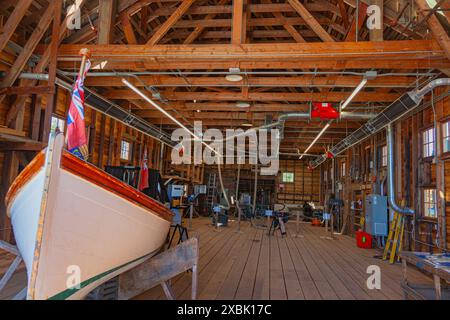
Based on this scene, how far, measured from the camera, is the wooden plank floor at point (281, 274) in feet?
12.4

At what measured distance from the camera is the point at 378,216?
23.2 feet

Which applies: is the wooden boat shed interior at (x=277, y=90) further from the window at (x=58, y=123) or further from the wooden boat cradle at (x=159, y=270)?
the wooden boat cradle at (x=159, y=270)

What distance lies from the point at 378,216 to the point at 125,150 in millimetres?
7896

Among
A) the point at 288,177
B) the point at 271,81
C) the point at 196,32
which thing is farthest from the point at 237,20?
the point at 288,177

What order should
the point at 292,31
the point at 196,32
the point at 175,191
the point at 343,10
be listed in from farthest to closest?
the point at 175,191, the point at 196,32, the point at 292,31, the point at 343,10

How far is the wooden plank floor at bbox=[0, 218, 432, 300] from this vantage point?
149 inches

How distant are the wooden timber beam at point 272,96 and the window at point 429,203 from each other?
2195mm

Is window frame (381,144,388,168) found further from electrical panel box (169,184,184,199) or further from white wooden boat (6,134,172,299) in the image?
electrical panel box (169,184,184,199)

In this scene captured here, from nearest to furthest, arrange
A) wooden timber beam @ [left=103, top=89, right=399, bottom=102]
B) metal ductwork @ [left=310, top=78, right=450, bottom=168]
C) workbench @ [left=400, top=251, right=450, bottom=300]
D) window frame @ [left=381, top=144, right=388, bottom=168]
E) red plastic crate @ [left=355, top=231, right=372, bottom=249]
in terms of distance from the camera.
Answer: workbench @ [left=400, top=251, right=450, bottom=300], metal ductwork @ [left=310, top=78, right=450, bottom=168], wooden timber beam @ [left=103, top=89, right=399, bottom=102], red plastic crate @ [left=355, top=231, right=372, bottom=249], window frame @ [left=381, top=144, right=388, bottom=168]

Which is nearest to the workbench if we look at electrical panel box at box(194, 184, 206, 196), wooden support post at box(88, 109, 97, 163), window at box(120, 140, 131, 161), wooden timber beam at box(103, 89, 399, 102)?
wooden timber beam at box(103, 89, 399, 102)

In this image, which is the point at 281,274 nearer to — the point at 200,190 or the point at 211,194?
the point at 200,190

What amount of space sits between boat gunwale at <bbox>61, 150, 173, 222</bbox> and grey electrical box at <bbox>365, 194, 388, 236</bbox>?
5.65m

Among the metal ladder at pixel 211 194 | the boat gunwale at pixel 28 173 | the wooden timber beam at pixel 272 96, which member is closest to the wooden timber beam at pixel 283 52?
the wooden timber beam at pixel 272 96
